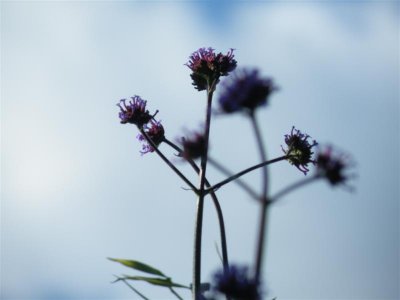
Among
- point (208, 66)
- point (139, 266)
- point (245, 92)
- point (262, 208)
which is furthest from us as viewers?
point (208, 66)

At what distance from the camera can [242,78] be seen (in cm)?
235

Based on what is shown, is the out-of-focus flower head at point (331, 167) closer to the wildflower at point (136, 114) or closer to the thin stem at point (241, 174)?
the thin stem at point (241, 174)

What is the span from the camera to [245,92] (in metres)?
2.25

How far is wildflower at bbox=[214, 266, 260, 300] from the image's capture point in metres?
1.85

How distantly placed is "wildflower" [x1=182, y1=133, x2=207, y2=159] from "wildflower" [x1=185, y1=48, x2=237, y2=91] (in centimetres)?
85

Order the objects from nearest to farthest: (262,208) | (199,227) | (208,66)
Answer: (262,208), (199,227), (208,66)

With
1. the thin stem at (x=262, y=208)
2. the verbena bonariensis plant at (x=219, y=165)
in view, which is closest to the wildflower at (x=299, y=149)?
the verbena bonariensis plant at (x=219, y=165)

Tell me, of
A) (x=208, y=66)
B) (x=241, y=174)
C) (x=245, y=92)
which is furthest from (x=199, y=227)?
(x=208, y=66)

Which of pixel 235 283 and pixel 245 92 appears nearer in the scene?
pixel 235 283

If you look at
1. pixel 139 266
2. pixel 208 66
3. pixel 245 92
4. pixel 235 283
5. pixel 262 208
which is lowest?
pixel 235 283

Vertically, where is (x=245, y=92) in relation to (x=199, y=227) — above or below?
above

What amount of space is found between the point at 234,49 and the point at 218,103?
57.7 inches

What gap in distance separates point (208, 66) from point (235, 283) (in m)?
1.97

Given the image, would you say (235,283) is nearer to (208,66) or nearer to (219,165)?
(219,165)
